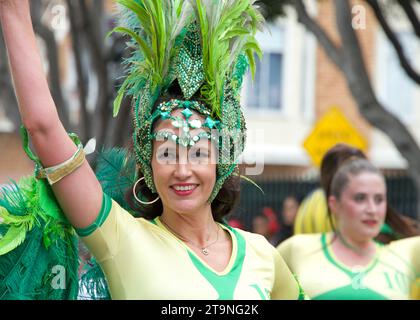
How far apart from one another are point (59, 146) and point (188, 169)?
45cm

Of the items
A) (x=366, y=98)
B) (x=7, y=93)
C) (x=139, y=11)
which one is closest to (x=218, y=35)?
(x=139, y=11)

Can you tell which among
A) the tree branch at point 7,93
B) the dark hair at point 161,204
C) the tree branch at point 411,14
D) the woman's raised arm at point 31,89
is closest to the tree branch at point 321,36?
the tree branch at point 411,14

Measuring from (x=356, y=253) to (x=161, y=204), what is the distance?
2.36 metres

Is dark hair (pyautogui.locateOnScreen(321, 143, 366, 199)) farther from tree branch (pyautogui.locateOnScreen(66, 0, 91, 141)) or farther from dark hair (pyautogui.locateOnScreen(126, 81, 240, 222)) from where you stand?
tree branch (pyautogui.locateOnScreen(66, 0, 91, 141))

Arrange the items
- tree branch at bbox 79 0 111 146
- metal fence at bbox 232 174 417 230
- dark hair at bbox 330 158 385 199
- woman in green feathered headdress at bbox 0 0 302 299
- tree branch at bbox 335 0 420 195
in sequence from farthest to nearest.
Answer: metal fence at bbox 232 174 417 230, tree branch at bbox 79 0 111 146, tree branch at bbox 335 0 420 195, dark hair at bbox 330 158 385 199, woman in green feathered headdress at bbox 0 0 302 299

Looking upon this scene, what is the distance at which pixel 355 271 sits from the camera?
5.52 m

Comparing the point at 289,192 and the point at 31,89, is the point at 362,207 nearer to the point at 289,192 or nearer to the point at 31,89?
the point at 31,89

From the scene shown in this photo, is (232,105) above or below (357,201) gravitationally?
above

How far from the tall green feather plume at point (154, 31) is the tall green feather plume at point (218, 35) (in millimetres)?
71

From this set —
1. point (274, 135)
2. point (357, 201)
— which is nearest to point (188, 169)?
point (357, 201)

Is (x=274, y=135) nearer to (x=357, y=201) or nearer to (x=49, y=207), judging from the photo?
(x=357, y=201)

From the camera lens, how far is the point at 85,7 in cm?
1066

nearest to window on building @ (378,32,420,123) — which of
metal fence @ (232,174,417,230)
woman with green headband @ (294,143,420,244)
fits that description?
metal fence @ (232,174,417,230)

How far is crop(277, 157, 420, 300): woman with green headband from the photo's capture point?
17.7 ft
